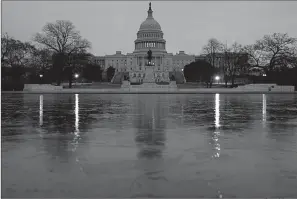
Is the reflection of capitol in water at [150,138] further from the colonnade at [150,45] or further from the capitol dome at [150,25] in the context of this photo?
the capitol dome at [150,25]

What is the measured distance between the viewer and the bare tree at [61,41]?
202 ft

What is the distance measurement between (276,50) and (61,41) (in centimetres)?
4022

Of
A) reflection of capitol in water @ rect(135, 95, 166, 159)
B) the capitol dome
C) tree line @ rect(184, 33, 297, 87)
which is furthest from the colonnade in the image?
reflection of capitol in water @ rect(135, 95, 166, 159)

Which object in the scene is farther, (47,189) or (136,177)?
(136,177)

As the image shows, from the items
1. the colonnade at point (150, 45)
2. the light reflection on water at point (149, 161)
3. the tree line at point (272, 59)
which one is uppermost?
the colonnade at point (150, 45)

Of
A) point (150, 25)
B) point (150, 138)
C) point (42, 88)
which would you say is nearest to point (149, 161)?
point (150, 138)

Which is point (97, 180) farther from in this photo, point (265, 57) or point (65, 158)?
point (265, 57)

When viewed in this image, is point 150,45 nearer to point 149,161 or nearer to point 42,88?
point 42,88

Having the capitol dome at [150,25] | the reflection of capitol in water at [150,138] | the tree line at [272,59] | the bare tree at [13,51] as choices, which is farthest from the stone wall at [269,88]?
the capitol dome at [150,25]

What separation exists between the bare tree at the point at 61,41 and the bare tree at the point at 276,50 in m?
33.4

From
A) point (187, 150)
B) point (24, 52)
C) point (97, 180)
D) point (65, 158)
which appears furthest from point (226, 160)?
point (24, 52)

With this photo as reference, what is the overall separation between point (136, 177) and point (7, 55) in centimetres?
6416

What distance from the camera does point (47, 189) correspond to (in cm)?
556

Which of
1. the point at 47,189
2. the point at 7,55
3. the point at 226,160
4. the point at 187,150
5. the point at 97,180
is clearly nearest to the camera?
the point at 47,189
